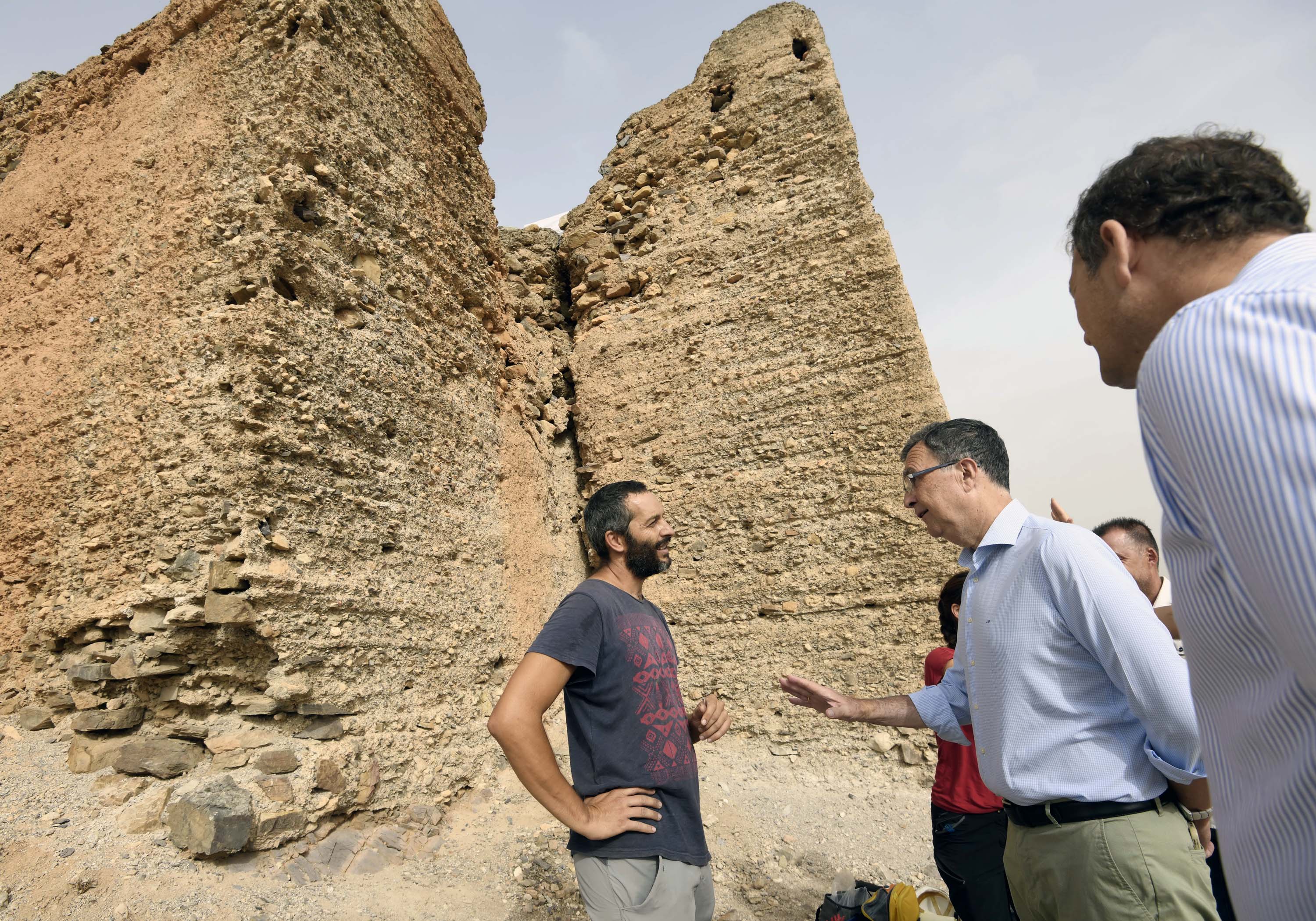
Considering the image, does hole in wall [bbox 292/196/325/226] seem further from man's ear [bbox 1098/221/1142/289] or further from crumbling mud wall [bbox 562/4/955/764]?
man's ear [bbox 1098/221/1142/289]

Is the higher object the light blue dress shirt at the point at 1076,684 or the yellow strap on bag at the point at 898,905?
the light blue dress shirt at the point at 1076,684

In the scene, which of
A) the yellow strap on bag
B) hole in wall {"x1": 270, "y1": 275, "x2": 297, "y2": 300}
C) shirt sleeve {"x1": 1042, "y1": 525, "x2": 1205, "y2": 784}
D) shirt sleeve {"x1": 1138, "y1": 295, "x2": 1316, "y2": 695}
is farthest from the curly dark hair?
hole in wall {"x1": 270, "y1": 275, "x2": 297, "y2": 300}

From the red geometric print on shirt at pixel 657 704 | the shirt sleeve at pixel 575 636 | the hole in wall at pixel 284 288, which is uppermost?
the hole in wall at pixel 284 288

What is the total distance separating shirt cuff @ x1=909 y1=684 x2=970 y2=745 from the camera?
2.42 metres

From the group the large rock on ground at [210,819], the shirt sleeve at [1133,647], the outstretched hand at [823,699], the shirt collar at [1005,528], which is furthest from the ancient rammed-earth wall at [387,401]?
the shirt sleeve at [1133,647]

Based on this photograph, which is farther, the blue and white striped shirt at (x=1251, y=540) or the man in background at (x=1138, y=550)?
the man in background at (x=1138, y=550)

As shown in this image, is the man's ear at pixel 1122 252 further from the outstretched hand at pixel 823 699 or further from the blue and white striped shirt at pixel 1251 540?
the outstretched hand at pixel 823 699

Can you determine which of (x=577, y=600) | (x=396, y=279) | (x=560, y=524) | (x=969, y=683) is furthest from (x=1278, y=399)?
(x=560, y=524)

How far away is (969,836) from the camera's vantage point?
2.71 metres

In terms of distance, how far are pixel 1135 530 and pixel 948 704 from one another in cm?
175

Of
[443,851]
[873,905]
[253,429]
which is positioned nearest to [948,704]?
[873,905]

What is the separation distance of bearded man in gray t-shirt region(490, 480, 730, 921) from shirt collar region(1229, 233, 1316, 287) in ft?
5.68

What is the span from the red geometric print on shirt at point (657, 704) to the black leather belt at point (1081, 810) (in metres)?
0.94

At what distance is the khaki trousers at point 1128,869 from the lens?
63.7 inches
